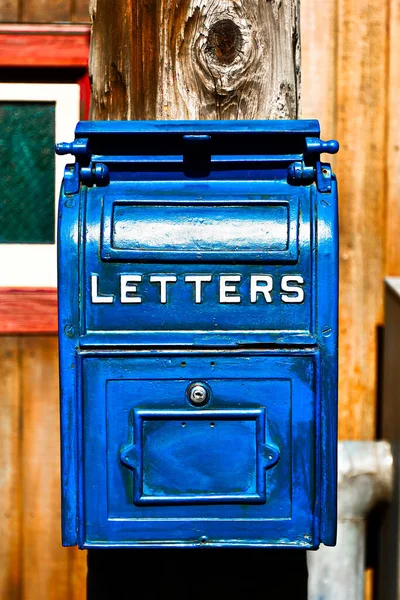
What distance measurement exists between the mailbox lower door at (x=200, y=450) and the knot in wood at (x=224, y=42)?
0.65 m

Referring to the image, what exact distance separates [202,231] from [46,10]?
1.33 metres

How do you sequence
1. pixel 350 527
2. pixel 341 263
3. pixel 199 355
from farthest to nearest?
pixel 341 263 < pixel 350 527 < pixel 199 355

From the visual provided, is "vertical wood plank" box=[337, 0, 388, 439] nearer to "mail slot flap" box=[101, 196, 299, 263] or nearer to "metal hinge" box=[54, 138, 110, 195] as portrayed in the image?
"mail slot flap" box=[101, 196, 299, 263]

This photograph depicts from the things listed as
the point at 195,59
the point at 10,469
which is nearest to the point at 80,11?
the point at 195,59

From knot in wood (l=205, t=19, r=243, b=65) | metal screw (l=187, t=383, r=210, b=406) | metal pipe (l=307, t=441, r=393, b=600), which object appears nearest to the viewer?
metal screw (l=187, t=383, r=210, b=406)

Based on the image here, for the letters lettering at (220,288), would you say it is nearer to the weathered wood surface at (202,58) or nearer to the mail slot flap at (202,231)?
the mail slot flap at (202,231)

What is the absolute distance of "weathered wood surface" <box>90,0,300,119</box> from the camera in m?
1.59

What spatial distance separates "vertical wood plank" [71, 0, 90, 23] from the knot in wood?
3.02 ft

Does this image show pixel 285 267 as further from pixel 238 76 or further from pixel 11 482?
pixel 11 482

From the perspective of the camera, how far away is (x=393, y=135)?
2.42m

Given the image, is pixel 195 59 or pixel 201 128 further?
pixel 195 59

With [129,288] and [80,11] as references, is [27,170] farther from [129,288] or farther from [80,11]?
[129,288]

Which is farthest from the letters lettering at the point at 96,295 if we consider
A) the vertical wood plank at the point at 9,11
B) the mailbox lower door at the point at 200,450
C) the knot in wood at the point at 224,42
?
the vertical wood plank at the point at 9,11

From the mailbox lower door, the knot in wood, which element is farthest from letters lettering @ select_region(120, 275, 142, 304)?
the knot in wood
